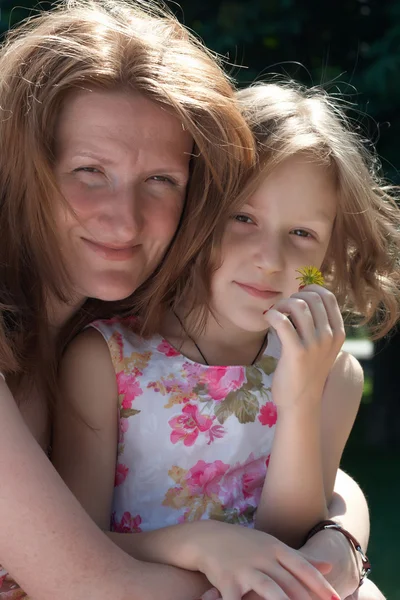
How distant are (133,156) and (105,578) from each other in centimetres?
98

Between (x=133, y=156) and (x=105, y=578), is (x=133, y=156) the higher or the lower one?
the higher one

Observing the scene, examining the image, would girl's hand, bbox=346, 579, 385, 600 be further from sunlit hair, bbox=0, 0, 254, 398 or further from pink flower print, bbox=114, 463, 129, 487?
sunlit hair, bbox=0, 0, 254, 398

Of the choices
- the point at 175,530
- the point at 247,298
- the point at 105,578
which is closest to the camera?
the point at 105,578

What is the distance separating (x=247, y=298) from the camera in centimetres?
248

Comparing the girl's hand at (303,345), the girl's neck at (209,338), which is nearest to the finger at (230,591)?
the girl's hand at (303,345)

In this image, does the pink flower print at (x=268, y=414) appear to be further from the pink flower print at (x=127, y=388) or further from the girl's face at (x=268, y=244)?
the pink flower print at (x=127, y=388)

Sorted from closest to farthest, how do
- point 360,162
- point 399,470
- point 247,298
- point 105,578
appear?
point 105,578 < point 247,298 < point 360,162 < point 399,470

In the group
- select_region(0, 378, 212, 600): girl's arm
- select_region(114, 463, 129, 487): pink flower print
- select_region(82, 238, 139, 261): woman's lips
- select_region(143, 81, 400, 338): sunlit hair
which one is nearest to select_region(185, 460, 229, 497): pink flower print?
select_region(114, 463, 129, 487): pink flower print

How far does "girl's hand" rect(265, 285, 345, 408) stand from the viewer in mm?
2184

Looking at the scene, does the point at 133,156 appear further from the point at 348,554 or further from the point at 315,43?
the point at 315,43

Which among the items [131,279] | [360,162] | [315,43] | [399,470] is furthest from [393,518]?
[131,279]

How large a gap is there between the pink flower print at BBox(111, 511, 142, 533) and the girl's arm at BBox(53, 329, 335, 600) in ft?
0.46

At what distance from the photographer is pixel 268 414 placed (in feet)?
8.50

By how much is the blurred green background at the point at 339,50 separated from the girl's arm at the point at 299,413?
258 centimetres
